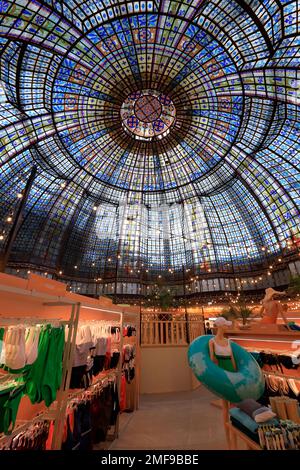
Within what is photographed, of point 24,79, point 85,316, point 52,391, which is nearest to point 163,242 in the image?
point 24,79

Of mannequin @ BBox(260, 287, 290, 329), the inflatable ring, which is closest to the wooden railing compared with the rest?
mannequin @ BBox(260, 287, 290, 329)

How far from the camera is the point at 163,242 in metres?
42.2

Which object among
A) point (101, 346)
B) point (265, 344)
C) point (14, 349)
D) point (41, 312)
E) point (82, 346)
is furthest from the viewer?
point (265, 344)

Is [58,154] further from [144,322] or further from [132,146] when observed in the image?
[144,322]

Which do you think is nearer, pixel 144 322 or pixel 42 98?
pixel 144 322

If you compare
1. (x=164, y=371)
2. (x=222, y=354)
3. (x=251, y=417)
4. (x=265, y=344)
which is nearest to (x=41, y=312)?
(x=222, y=354)

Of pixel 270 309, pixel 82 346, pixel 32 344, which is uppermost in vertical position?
pixel 270 309

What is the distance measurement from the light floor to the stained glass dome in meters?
17.6

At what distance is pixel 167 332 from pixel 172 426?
407cm

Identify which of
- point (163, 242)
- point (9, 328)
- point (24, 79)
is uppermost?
point (24, 79)

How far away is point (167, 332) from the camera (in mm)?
9398

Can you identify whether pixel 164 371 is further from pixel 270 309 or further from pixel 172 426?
pixel 270 309

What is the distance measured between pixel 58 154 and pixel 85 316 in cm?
2912
